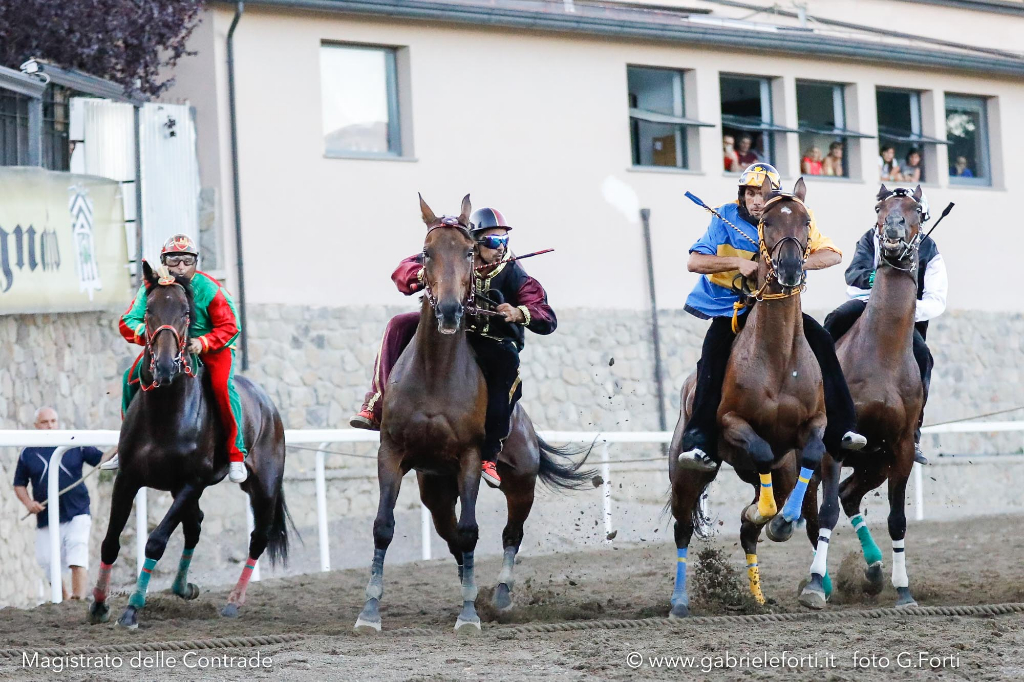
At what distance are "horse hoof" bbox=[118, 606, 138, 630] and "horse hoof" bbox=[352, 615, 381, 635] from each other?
4.23ft

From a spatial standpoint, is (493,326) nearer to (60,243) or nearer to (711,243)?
(711,243)

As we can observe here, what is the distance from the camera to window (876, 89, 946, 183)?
21.3m

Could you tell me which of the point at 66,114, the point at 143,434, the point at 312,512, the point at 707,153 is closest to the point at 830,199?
the point at 707,153

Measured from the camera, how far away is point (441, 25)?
17.7 meters

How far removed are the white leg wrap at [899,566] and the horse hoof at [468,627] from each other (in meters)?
2.49

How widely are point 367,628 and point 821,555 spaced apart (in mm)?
2547

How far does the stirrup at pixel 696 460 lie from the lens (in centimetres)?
794

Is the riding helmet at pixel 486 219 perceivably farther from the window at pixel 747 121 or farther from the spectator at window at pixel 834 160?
the spectator at window at pixel 834 160

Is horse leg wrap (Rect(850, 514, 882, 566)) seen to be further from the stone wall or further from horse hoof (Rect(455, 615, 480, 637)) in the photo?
the stone wall

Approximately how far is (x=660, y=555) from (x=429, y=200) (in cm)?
676

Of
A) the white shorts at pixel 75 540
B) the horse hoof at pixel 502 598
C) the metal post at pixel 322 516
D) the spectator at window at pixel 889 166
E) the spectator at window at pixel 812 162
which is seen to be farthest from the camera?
the spectator at window at pixel 889 166

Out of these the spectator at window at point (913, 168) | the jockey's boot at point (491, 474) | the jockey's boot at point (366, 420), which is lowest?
the jockey's boot at point (491, 474)

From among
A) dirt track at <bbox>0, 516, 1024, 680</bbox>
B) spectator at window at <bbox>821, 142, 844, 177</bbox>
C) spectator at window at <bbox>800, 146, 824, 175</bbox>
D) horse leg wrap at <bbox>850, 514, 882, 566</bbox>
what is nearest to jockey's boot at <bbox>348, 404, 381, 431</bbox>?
dirt track at <bbox>0, 516, 1024, 680</bbox>

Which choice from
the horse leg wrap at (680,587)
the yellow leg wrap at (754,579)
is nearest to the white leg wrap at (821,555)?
the yellow leg wrap at (754,579)
